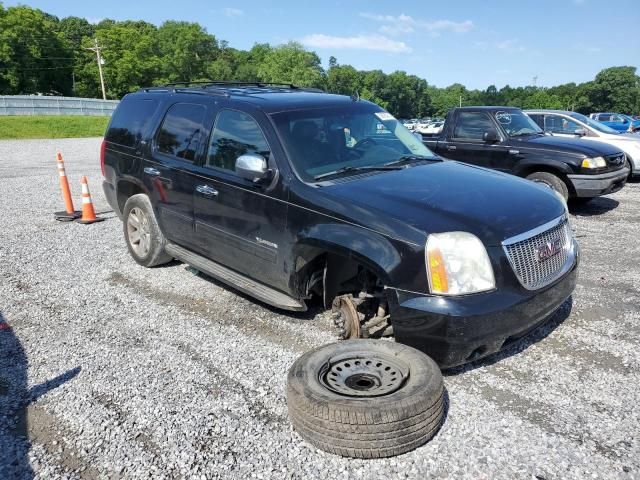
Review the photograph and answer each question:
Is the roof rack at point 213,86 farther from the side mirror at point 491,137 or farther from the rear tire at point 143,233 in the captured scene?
the side mirror at point 491,137

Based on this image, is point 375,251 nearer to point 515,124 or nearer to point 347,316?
point 347,316

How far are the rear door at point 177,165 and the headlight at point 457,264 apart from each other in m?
2.63

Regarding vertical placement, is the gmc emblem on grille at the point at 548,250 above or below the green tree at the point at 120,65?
below

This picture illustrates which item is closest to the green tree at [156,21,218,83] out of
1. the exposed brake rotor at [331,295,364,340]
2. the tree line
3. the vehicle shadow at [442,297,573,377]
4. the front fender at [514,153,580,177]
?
the tree line

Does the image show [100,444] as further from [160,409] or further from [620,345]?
[620,345]

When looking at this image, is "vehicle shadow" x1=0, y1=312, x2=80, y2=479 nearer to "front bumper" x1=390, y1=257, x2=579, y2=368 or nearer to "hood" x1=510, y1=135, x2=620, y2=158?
"front bumper" x1=390, y1=257, x2=579, y2=368

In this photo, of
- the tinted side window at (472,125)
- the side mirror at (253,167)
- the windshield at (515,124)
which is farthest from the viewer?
the tinted side window at (472,125)

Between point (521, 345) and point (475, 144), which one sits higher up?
point (475, 144)

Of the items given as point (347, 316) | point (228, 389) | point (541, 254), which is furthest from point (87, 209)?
point (541, 254)

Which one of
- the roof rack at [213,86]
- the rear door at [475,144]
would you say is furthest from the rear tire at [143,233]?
the rear door at [475,144]

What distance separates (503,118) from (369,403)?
26.1ft

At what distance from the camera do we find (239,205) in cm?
428

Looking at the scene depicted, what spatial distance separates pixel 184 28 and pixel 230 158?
112m

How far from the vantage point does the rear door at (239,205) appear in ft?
13.1
